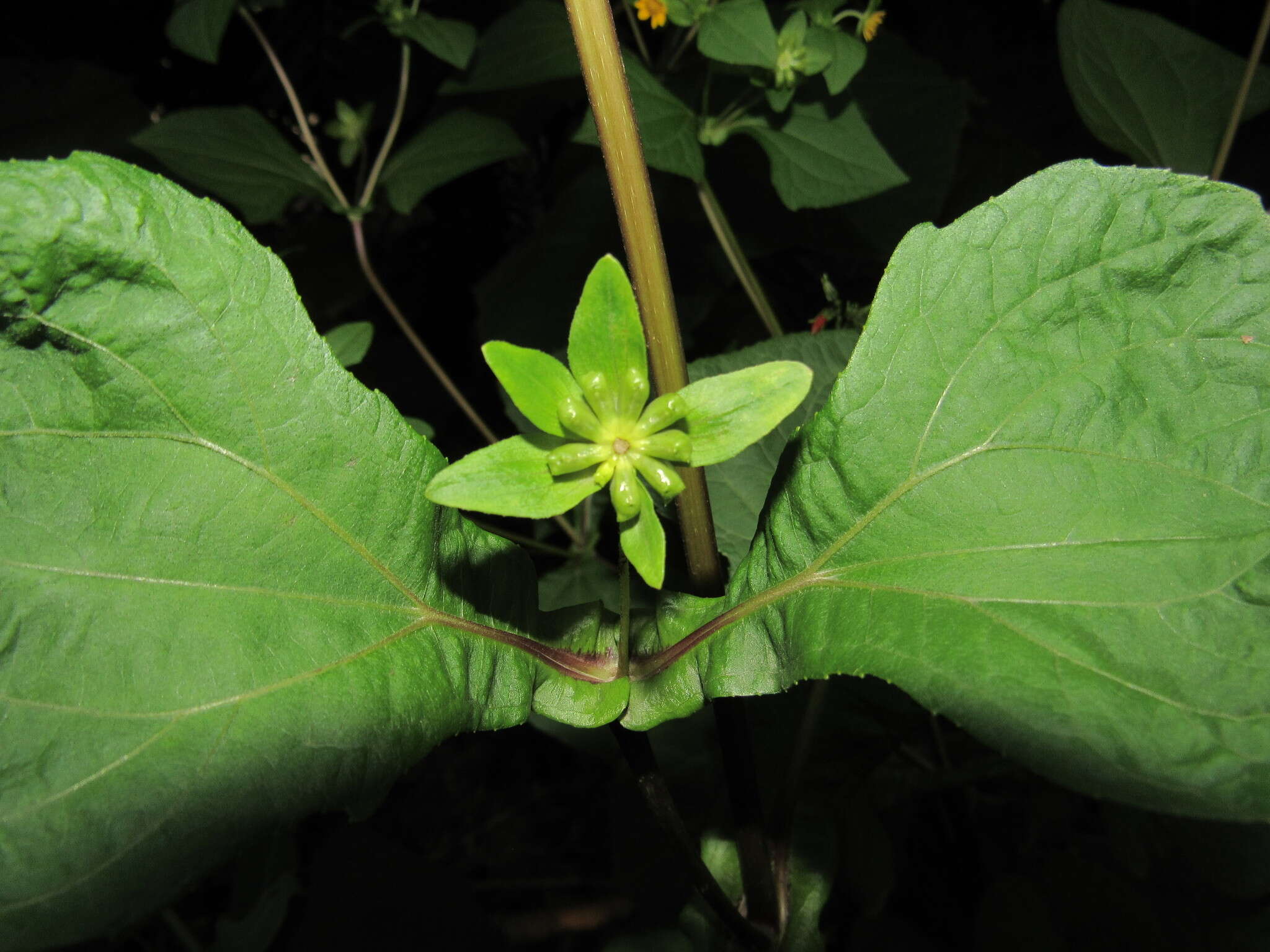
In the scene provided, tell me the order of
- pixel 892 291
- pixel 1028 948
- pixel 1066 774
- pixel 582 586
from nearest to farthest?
pixel 1066 774 → pixel 892 291 → pixel 1028 948 → pixel 582 586

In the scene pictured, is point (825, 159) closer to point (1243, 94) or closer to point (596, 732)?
point (1243, 94)

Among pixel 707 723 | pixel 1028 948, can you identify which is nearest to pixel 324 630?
pixel 707 723

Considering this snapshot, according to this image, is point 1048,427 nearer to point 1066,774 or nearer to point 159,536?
point 1066,774

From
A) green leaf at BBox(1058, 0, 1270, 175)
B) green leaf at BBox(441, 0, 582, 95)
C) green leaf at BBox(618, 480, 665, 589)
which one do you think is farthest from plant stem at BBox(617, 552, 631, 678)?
green leaf at BBox(1058, 0, 1270, 175)

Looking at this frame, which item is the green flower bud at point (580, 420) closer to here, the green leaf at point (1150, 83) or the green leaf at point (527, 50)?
the green leaf at point (527, 50)

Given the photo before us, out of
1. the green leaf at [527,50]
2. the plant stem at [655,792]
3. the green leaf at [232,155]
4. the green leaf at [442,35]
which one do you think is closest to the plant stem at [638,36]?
the green leaf at [527,50]
